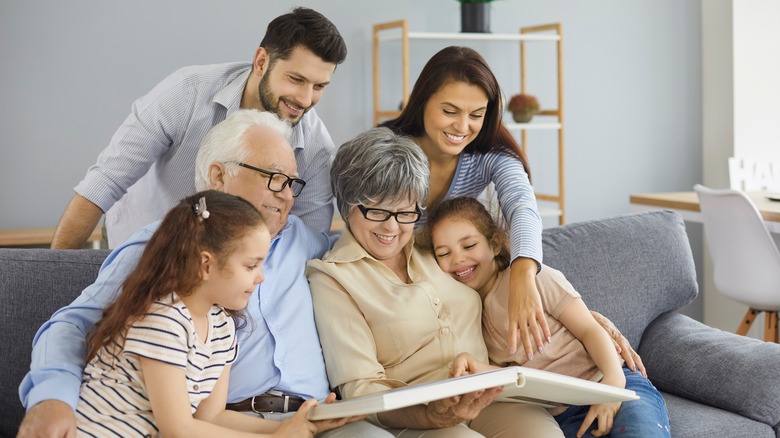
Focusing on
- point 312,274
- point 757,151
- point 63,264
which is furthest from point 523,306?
point 757,151

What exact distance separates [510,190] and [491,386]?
77 cm

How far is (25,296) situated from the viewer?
2012 millimetres

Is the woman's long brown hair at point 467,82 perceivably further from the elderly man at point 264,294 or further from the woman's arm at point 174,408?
the woman's arm at point 174,408

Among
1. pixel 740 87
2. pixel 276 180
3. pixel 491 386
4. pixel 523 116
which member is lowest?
pixel 491 386

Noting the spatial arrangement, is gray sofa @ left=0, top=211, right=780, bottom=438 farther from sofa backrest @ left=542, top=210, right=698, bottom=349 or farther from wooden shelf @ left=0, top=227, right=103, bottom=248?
wooden shelf @ left=0, top=227, right=103, bottom=248

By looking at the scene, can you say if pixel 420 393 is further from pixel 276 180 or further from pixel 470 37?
pixel 470 37

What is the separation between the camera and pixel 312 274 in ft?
6.67

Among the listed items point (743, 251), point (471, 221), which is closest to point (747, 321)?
point (743, 251)

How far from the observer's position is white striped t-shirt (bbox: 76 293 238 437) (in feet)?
5.05

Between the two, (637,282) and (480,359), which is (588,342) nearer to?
(480,359)

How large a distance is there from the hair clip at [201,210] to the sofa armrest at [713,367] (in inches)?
55.6

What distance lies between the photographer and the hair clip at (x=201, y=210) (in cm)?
159

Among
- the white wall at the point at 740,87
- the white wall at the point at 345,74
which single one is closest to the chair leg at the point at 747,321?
the white wall at the point at 740,87

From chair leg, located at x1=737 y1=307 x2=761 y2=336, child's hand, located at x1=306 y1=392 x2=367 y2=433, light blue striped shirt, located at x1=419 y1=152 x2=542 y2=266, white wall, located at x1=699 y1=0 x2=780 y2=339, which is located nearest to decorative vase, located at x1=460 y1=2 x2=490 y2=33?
white wall, located at x1=699 y1=0 x2=780 y2=339
